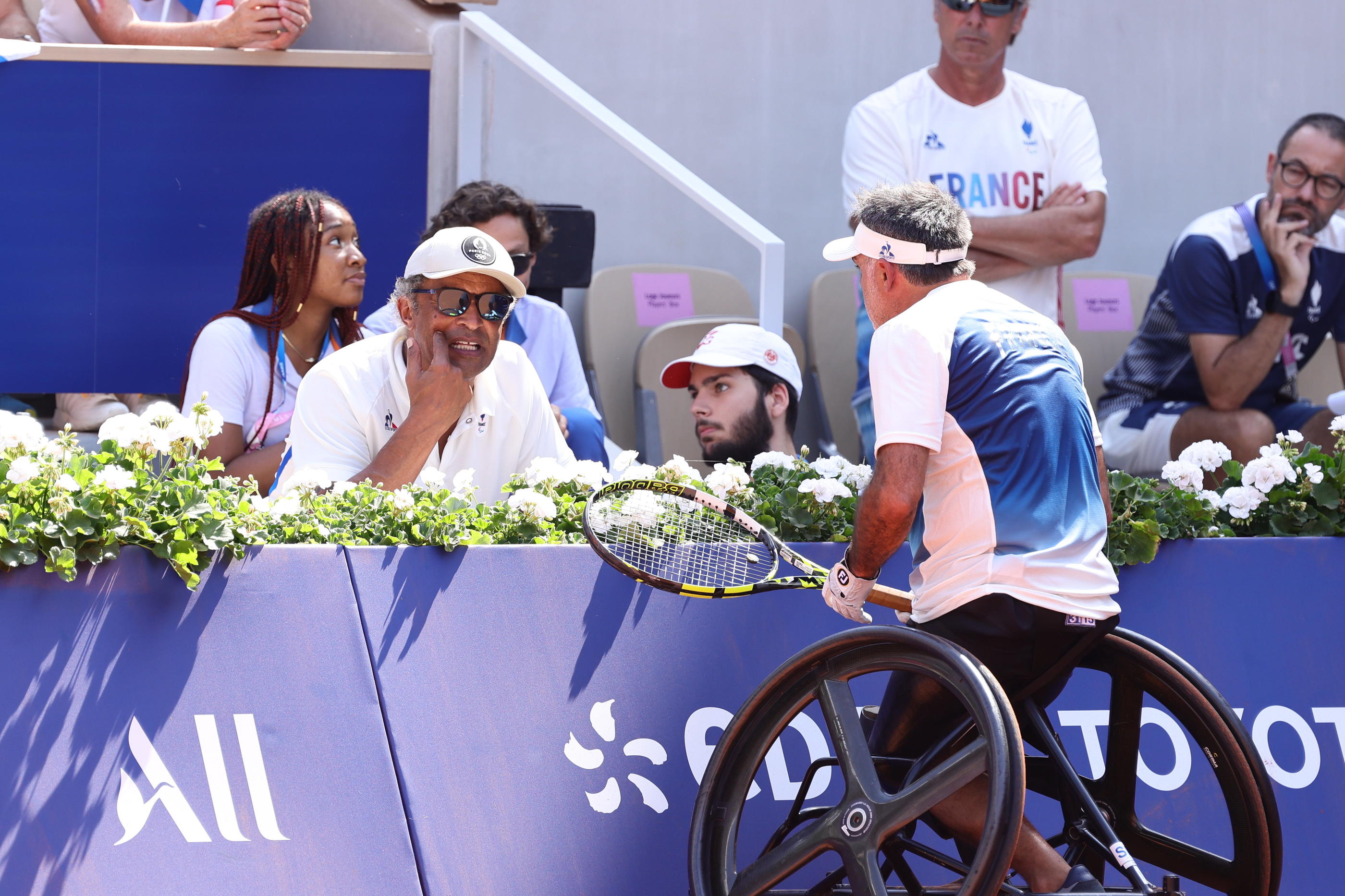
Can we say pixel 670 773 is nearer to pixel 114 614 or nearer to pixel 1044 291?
pixel 114 614

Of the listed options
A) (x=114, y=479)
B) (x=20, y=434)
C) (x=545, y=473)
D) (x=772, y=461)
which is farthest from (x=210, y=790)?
(x=772, y=461)

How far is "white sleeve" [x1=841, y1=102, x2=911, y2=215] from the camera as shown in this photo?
5.72m

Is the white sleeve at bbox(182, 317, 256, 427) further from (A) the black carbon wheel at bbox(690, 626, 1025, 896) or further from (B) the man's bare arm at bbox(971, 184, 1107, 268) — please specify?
(B) the man's bare arm at bbox(971, 184, 1107, 268)

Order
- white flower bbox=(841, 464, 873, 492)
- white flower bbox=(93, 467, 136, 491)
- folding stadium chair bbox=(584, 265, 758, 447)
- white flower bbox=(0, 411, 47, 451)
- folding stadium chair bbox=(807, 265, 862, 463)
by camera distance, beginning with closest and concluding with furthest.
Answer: white flower bbox=(93, 467, 136, 491), white flower bbox=(0, 411, 47, 451), white flower bbox=(841, 464, 873, 492), folding stadium chair bbox=(584, 265, 758, 447), folding stadium chair bbox=(807, 265, 862, 463)

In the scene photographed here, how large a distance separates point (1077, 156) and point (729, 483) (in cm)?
283

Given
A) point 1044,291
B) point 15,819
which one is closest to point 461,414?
point 15,819

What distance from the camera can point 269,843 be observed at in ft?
10.3

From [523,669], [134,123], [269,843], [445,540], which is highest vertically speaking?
[134,123]

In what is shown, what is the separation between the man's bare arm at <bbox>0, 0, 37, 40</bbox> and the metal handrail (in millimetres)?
1553

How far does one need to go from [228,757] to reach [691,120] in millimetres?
4728

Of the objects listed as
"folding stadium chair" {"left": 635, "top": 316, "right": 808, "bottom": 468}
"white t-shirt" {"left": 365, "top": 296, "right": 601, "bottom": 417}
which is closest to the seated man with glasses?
"folding stadium chair" {"left": 635, "top": 316, "right": 808, "bottom": 468}

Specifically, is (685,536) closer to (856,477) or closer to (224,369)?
(856,477)

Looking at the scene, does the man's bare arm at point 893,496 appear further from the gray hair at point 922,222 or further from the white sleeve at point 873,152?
the white sleeve at point 873,152

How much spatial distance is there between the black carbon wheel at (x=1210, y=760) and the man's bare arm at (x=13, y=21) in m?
4.45
